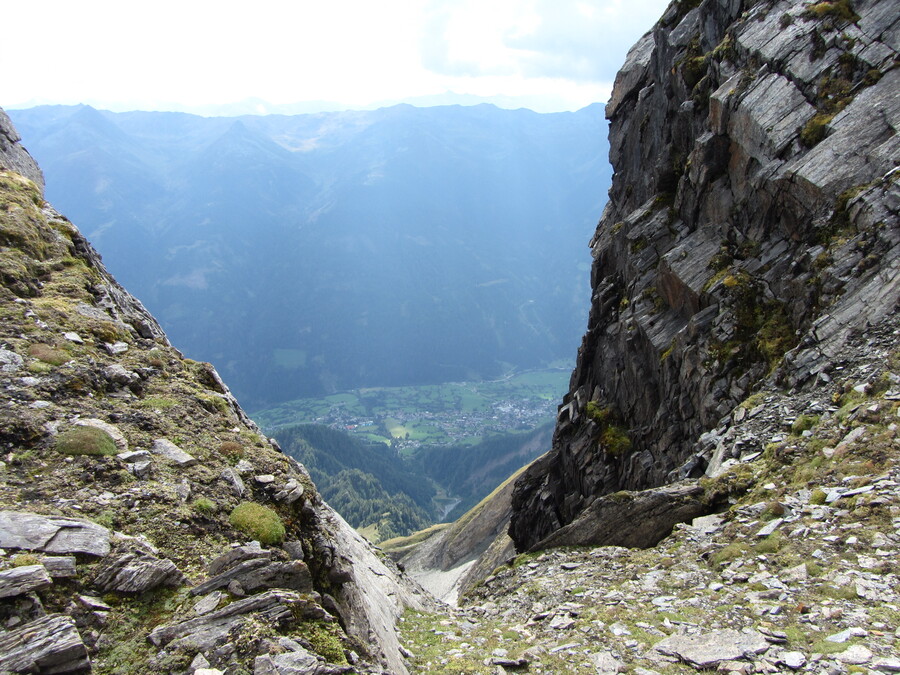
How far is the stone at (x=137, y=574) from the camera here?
13055 mm

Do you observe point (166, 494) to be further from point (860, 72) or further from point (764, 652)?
point (860, 72)

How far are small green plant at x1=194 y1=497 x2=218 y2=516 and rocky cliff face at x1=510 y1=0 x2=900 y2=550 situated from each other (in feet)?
75.8

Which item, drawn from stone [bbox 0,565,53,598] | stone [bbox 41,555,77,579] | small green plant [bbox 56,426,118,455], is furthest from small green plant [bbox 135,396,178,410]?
stone [bbox 0,565,53,598]

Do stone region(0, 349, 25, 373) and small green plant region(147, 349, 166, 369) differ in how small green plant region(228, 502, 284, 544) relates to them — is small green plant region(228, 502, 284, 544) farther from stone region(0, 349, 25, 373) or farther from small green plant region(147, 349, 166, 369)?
small green plant region(147, 349, 166, 369)

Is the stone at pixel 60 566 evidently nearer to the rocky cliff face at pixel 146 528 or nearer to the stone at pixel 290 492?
the rocky cliff face at pixel 146 528

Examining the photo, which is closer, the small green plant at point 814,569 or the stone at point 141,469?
the stone at point 141,469

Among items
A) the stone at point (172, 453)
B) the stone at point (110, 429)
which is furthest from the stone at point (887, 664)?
the stone at point (110, 429)

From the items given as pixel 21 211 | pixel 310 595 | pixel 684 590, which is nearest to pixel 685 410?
pixel 684 590

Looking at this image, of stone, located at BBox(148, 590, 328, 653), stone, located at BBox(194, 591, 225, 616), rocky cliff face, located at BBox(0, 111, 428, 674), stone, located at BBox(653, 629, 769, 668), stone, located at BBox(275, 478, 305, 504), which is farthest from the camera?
stone, located at BBox(275, 478, 305, 504)

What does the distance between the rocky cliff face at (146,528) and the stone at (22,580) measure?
0.11ft

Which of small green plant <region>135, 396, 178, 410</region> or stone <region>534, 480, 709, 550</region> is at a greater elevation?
small green plant <region>135, 396, 178, 410</region>

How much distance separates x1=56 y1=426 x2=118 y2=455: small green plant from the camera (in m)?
17.2

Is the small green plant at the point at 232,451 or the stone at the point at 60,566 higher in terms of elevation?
the small green plant at the point at 232,451

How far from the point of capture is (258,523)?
1703 centimetres
